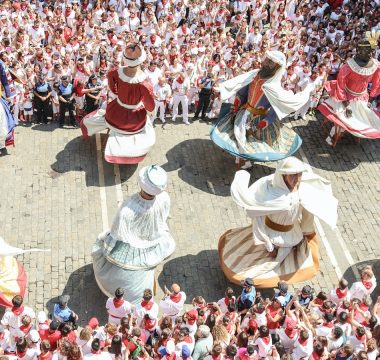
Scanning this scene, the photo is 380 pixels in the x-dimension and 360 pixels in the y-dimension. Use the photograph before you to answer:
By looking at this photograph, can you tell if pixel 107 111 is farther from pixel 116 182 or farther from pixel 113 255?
pixel 113 255

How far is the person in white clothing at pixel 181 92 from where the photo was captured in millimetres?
15250

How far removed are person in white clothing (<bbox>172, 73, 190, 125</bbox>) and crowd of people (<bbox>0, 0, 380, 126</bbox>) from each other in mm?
26

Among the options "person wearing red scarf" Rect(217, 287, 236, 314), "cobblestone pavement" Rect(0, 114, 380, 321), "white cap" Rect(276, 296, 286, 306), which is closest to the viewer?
"person wearing red scarf" Rect(217, 287, 236, 314)

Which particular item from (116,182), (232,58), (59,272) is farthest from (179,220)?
(232,58)

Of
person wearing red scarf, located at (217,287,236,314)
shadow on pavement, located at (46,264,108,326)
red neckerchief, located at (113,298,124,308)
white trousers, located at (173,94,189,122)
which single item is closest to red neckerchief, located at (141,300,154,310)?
red neckerchief, located at (113,298,124,308)

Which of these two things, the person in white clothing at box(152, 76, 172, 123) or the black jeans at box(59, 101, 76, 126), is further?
the person in white clothing at box(152, 76, 172, 123)

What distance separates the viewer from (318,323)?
30.3 feet

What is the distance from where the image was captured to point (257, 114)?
13.1 meters

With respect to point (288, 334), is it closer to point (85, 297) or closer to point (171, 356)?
point (171, 356)

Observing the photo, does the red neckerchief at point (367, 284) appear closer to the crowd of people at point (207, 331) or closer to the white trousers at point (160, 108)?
the crowd of people at point (207, 331)

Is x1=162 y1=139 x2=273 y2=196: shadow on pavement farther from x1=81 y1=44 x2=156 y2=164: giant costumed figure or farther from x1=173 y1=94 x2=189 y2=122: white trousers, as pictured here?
x1=81 y1=44 x2=156 y2=164: giant costumed figure

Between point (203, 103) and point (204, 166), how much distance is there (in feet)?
7.51

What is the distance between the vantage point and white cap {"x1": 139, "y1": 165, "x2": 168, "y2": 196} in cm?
891

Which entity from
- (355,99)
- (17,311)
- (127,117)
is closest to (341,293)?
(17,311)
